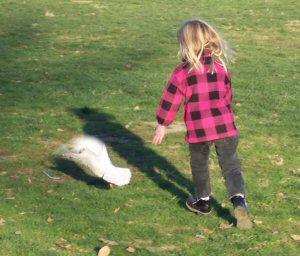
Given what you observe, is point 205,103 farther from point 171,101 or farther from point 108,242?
point 108,242

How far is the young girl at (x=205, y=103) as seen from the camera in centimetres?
712

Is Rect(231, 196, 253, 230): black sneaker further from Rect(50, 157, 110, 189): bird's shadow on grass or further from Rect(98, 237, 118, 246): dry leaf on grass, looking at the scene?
Rect(50, 157, 110, 189): bird's shadow on grass

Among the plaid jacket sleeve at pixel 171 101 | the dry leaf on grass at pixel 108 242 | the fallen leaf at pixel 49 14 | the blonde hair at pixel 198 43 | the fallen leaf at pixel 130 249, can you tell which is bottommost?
the fallen leaf at pixel 49 14

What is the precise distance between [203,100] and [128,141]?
10.8 feet

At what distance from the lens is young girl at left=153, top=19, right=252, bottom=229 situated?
7121mm

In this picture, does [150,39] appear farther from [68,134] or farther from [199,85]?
[199,85]

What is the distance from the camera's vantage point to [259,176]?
8898 millimetres

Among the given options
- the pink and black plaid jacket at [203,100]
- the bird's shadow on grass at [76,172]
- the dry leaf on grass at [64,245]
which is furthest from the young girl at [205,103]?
the bird's shadow on grass at [76,172]

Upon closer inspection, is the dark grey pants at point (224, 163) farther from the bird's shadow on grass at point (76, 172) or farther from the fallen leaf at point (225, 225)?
the bird's shadow on grass at point (76, 172)

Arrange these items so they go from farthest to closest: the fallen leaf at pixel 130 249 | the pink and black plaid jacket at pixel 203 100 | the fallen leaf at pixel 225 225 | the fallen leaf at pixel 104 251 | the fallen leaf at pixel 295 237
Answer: the fallen leaf at pixel 225 225 → the pink and black plaid jacket at pixel 203 100 → the fallen leaf at pixel 295 237 → the fallen leaf at pixel 130 249 → the fallen leaf at pixel 104 251

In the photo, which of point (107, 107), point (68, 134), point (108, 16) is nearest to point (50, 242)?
point (68, 134)

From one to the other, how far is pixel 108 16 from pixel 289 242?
55.2 feet

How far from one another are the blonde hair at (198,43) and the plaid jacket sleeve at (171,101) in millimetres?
219

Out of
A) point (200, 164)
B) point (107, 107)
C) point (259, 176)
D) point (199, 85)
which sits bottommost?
point (107, 107)
